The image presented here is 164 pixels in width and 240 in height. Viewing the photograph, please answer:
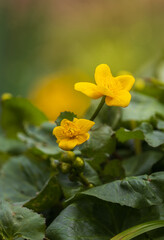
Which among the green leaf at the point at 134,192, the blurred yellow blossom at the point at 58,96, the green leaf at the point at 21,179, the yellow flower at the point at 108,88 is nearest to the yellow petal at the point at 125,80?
the yellow flower at the point at 108,88

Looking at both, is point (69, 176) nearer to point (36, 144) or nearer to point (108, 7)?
point (36, 144)

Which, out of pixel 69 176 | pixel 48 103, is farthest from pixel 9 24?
pixel 69 176

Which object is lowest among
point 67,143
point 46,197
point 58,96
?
point 58,96

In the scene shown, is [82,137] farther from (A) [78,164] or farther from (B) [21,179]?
(B) [21,179]

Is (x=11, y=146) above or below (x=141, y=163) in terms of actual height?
below

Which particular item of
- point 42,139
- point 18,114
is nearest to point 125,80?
point 42,139

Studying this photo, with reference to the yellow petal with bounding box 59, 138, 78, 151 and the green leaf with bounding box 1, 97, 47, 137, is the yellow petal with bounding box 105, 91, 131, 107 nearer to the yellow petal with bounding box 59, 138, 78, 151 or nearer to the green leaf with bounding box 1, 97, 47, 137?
the yellow petal with bounding box 59, 138, 78, 151

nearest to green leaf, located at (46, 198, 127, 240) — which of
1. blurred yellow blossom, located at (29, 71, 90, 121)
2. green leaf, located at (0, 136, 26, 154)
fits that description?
green leaf, located at (0, 136, 26, 154)
